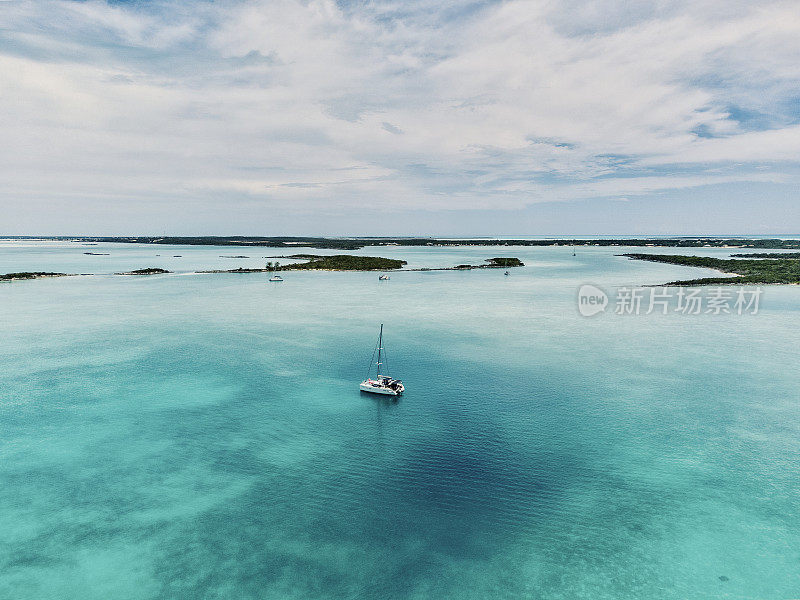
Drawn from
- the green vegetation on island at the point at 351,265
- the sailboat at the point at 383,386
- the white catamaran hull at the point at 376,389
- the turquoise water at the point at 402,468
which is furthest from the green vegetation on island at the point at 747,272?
the white catamaran hull at the point at 376,389

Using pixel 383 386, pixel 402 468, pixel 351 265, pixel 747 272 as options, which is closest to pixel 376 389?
pixel 383 386

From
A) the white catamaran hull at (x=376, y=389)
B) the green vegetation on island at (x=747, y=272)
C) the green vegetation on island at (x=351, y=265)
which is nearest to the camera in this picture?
the white catamaran hull at (x=376, y=389)

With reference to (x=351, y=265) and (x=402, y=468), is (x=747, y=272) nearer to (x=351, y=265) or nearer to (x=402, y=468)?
(x=351, y=265)

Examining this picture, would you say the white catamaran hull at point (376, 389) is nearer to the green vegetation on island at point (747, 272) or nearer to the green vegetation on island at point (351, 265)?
the green vegetation on island at point (747, 272)

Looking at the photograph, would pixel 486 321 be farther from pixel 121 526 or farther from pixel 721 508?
pixel 121 526

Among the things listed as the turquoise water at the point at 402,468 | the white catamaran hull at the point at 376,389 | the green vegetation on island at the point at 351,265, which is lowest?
the turquoise water at the point at 402,468

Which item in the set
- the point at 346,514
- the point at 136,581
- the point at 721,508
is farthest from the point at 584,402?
the point at 136,581

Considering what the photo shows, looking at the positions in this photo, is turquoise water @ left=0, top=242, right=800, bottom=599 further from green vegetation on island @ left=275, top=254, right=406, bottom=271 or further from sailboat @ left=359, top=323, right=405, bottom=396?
green vegetation on island @ left=275, top=254, right=406, bottom=271

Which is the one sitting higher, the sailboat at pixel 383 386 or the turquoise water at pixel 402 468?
the sailboat at pixel 383 386

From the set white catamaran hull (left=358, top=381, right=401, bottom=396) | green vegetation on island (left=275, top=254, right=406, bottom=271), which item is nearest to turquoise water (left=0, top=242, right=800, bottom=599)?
white catamaran hull (left=358, top=381, right=401, bottom=396)
